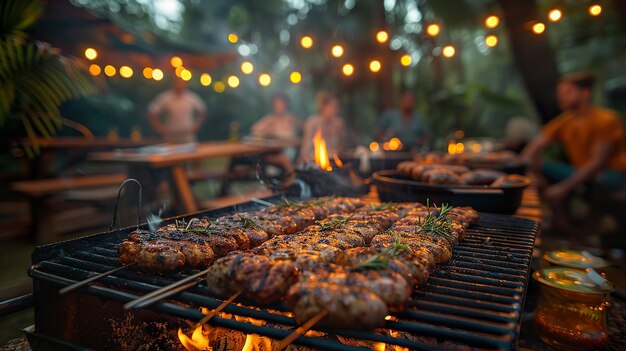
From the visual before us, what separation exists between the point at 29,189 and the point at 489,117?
24902mm

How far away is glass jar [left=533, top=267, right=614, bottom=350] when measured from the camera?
3.08 m

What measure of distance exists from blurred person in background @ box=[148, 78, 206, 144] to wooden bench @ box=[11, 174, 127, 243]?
4.13m

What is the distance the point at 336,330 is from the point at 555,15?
6.48m

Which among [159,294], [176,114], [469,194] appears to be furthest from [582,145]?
[176,114]

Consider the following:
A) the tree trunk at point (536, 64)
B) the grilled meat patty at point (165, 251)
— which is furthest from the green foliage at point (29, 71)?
the tree trunk at point (536, 64)

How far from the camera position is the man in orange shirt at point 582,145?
299 inches

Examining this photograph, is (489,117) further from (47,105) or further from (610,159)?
(47,105)

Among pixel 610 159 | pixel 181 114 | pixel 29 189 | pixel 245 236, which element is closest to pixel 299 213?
pixel 245 236

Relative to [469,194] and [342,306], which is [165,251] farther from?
[469,194]

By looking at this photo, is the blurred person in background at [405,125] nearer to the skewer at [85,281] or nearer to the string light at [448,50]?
the string light at [448,50]

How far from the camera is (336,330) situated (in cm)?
193

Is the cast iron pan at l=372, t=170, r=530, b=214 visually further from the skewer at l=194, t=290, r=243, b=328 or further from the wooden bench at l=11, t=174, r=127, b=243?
the wooden bench at l=11, t=174, r=127, b=243

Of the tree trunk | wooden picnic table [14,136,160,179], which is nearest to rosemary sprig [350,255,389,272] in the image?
wooden picnic table [14,136,160,179]

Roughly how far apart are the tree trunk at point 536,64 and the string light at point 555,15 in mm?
3839
